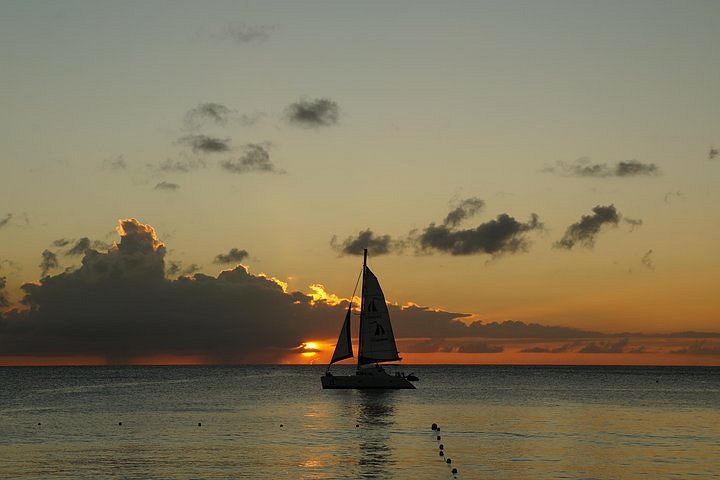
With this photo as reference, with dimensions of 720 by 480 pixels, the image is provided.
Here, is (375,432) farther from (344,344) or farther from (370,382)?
(344,344)

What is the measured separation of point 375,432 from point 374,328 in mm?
52614

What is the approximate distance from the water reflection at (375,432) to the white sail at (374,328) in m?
6.63

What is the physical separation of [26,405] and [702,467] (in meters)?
103

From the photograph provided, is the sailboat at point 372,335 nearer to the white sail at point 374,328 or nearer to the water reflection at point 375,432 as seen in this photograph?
the white sail at point 374,328

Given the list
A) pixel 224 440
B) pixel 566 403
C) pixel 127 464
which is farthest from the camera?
pixel 566 403

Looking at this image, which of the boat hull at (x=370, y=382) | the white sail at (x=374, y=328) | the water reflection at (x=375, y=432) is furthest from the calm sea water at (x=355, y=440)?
the white sail at (x=374, y=328)

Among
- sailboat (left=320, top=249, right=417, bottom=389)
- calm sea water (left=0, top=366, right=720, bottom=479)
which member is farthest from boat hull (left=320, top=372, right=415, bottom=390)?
calm sea water (left=0, top=366, right=720, bottom=479)

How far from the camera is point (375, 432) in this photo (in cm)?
8875

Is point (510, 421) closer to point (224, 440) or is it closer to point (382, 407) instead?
point (382, 407)

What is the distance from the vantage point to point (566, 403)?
473 ft

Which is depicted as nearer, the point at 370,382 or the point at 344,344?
the point at 370,382

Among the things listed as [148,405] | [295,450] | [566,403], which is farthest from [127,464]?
[566,403]

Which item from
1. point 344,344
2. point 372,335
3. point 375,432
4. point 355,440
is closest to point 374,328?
point 372,335

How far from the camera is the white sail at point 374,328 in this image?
141m
